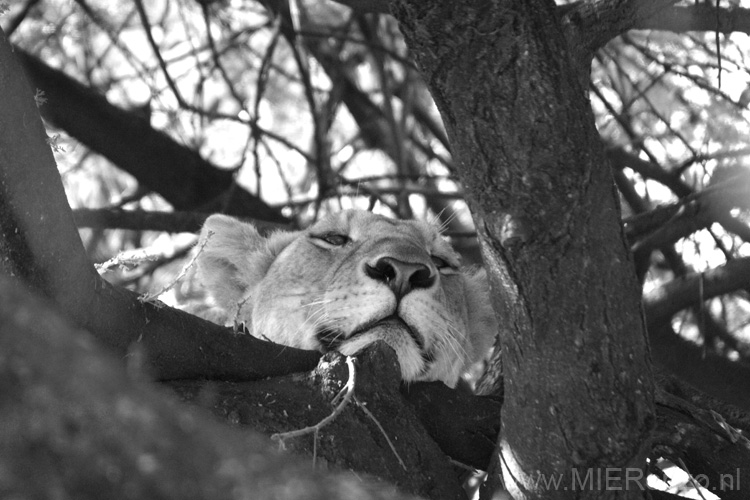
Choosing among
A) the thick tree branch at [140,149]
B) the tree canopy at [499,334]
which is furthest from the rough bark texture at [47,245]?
the thick tree branch at [140,149]

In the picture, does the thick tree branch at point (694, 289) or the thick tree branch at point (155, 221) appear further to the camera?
the thick tree branch at point (155, 221)

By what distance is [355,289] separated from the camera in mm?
4562

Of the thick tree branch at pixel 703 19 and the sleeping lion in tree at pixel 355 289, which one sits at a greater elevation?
the thick tree branch at pixel 703 19

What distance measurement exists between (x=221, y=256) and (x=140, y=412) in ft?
13.9

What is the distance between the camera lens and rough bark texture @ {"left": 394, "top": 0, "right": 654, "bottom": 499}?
2879mm

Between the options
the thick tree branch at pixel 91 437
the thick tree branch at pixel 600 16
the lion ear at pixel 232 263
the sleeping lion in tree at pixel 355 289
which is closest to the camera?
the thick tree branch at pixel 91 437

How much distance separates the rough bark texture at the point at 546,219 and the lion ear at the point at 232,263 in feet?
8.78

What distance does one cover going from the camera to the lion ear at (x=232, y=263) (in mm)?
5523

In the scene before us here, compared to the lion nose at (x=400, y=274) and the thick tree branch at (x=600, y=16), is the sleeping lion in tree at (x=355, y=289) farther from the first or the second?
the thick tree branch at (x=600, y=16)

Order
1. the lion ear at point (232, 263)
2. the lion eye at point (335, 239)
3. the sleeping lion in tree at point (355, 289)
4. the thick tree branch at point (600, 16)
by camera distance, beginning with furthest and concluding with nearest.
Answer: the lion ear at point (232, 263) → the lion eye at point (335, 239) → the sleeping lion in tree at point (355, 289) → the thick tree branch at point (600, 16)

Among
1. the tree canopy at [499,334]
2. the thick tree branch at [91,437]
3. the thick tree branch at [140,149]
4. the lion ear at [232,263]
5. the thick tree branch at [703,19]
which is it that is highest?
the thick tree branch at [140,149]

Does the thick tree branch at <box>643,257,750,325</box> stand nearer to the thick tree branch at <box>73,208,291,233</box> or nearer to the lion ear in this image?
the lion ear

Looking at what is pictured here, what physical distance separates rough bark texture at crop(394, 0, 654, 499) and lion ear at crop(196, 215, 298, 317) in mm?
2675

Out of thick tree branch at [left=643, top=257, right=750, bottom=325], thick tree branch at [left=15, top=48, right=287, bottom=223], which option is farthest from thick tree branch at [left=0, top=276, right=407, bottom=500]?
thick tree branch at [left=15, top=48, right=287, bottom=223]
